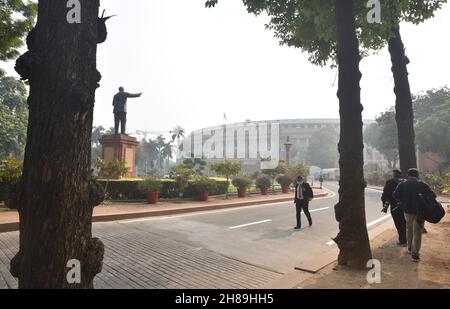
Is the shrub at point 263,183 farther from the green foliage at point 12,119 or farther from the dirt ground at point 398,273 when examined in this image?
the green foliage at point 12,119

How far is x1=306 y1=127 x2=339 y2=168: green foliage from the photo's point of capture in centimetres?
8556

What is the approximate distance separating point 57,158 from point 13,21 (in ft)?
35.6

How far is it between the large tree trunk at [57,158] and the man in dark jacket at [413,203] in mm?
6023

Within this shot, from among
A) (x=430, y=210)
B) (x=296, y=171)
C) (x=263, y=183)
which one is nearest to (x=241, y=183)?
(x=263, y=183)

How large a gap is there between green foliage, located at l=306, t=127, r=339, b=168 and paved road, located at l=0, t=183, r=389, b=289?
254 ft

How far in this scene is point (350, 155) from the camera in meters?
5.80

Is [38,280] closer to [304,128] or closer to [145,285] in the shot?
[145,285]

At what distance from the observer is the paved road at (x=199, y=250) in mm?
5035

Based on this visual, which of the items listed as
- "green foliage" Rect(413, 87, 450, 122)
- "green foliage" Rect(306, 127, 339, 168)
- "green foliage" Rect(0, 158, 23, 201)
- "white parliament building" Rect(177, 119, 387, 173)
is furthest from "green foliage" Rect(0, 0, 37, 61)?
"white parliament building" Rect(177, 119, 387, 173)

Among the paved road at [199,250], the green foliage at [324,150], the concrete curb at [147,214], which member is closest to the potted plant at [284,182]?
the concrete curb at [147,214]

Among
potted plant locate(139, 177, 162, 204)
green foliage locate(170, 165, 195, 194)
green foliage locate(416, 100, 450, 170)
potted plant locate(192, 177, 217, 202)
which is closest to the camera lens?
potted plant locate(139, 177, 162, 204)

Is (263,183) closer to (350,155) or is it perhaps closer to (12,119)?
(350,155)

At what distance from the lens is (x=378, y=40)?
9.27m

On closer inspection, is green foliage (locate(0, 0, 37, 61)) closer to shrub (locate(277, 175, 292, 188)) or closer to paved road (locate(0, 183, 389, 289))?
paved road (locate(0, 183, 389, 289))
